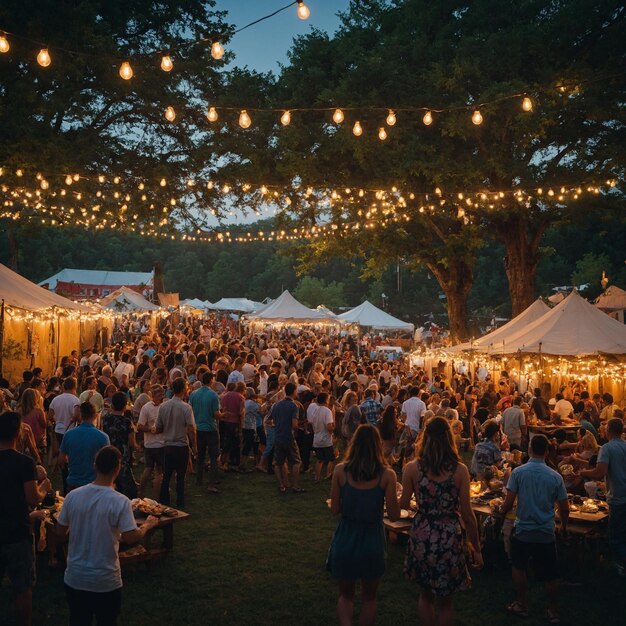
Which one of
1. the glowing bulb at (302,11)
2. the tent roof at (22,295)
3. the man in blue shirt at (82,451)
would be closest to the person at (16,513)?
the man in blue shirt at (82,451)

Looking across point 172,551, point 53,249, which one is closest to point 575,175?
point 172,551

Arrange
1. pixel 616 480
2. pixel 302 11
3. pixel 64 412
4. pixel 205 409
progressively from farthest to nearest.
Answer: pixel 205 409 → pixel 64 412 → pixel 302 11 → pixel 616 480

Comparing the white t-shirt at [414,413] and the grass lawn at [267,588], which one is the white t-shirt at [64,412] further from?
the white t-shirt at [414,413]

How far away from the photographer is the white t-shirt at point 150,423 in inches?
301

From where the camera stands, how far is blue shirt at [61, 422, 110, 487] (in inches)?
218

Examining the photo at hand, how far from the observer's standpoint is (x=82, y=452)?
5.55 m

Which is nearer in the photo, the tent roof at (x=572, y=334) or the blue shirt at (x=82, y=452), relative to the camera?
the blue shirt at (x=82, y=452)

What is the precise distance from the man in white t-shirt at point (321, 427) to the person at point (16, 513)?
584 centimetres

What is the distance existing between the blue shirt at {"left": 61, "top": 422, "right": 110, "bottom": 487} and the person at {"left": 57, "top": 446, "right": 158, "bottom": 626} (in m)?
2.23

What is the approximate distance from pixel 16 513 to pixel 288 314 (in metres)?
19.6

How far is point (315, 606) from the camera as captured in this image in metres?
5.09

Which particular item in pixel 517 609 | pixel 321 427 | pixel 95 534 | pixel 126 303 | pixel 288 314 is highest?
pixel 126 303

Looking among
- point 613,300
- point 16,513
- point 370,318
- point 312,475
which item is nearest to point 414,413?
point 312,475

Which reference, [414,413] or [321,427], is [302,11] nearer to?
[321,427]
